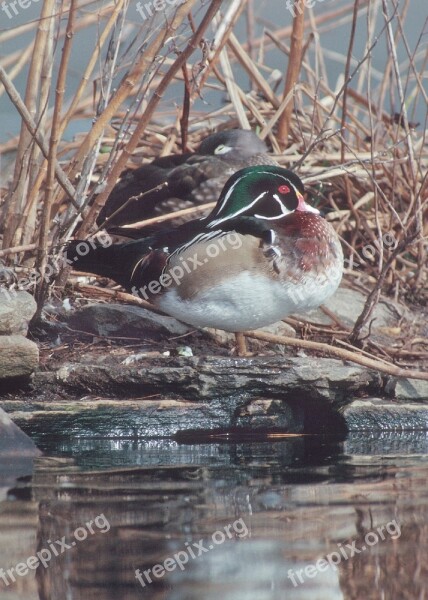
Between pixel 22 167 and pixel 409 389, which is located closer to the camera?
pixel 409 389

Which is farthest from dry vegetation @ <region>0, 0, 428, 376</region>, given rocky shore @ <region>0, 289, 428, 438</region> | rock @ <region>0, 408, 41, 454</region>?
rock @ <region>0, 408, 41, 454</region>

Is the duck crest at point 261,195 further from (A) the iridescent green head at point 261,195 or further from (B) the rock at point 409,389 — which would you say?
→ (B) the rock at point 409,389

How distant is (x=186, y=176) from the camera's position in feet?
19.7

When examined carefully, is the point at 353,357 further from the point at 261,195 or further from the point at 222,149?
the point at 222,149

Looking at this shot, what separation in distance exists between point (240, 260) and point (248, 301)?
178mm

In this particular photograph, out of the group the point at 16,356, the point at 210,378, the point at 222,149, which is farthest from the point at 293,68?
the point at 16,356

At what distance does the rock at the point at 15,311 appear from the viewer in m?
4.55

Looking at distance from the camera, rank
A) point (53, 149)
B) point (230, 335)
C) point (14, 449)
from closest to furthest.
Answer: point (14, 449)
point (53, 149)
point (230, 335)

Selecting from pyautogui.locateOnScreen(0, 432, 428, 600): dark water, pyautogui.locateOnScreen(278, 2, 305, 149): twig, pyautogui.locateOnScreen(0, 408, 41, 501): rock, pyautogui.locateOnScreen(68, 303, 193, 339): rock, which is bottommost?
pyautogui.locateOnScreen(0, 432, 428, 600): dark water

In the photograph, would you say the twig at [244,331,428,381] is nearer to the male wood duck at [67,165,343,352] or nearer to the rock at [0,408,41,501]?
the male wood duck at [67,165,343,352]

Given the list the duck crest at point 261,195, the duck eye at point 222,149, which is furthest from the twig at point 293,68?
the duck crest at point 261,195

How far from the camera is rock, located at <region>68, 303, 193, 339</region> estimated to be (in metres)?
5.07

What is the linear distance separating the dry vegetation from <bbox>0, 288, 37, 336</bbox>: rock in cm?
15

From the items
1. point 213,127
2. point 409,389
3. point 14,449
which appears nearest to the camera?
point 14,449
